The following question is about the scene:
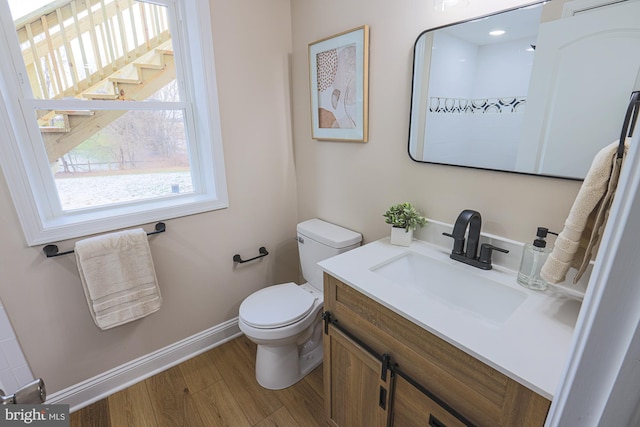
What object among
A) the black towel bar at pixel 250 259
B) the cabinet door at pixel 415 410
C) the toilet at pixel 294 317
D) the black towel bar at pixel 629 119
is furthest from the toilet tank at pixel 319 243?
the black towel bar at pixel 629 119

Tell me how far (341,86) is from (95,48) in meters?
1.22

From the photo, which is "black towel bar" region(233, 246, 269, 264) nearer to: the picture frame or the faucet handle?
the picture frame

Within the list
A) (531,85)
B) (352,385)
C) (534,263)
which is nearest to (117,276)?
(352,385)

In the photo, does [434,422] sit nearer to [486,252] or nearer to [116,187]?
[486,252]

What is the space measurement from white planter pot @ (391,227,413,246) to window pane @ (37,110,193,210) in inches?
49.9

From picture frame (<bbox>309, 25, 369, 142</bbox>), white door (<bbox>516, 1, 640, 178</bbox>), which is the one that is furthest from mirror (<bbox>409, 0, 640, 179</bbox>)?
picture frame (<bbox>309, 25, 369, 142</bbox>)

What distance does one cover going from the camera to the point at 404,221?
1396 mm

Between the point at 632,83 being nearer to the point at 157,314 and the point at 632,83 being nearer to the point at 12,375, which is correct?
the point at 157,314

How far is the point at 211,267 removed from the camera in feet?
6.32

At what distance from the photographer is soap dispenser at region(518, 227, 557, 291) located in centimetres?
102

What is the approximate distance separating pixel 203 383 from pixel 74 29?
6.36 ft

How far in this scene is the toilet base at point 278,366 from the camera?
1.68 m

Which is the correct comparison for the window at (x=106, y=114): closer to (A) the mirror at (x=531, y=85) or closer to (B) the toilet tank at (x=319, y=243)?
(B) the toilet tank at (x=319, y=243)

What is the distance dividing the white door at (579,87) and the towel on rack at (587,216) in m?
0.15
